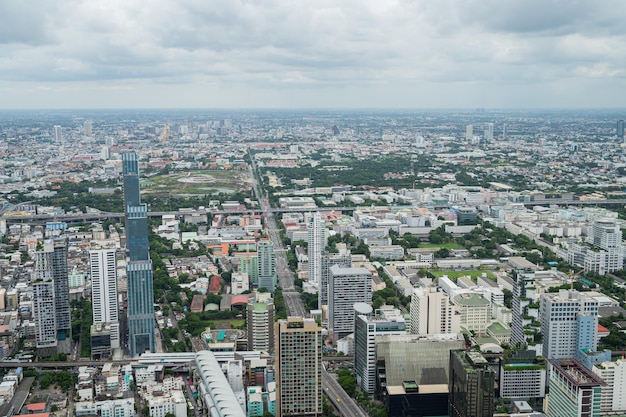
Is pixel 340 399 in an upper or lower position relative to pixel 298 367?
lower

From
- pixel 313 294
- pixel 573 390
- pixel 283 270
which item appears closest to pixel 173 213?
pixel 283 270

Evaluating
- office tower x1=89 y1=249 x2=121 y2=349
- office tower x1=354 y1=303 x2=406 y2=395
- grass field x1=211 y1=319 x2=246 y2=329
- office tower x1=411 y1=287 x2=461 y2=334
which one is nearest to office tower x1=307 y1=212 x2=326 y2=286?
grass field x1=211 y1=319 x2=246 y2=329

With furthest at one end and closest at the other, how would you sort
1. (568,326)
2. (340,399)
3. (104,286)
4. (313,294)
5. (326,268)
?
(313,294)
(326,268)
(104,286)
(568,326)
(340,399)

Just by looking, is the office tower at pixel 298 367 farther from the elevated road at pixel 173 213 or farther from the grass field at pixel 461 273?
the elevated road at pixel 173 213

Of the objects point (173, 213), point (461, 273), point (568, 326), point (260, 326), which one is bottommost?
point (461, 273)

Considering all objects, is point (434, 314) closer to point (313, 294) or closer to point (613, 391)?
point (613, 391)

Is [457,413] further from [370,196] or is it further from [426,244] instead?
[370,196]
